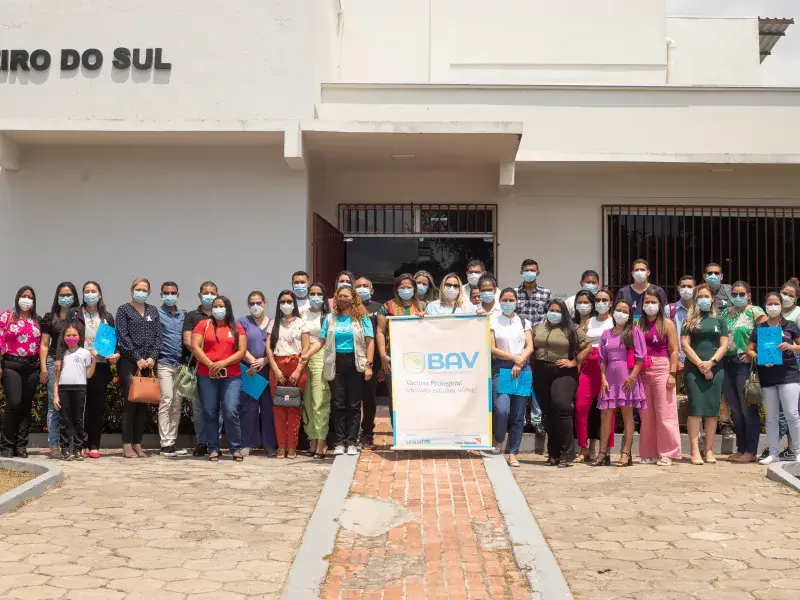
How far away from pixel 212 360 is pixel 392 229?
5154 millimetres

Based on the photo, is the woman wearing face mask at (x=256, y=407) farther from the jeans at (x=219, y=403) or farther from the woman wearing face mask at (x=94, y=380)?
the woman wearing face mask at (x=94, y=380)

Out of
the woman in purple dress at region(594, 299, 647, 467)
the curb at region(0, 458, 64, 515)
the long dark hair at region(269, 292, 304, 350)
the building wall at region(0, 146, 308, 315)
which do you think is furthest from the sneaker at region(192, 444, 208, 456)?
the woman in purple dress at region(594, 299, 647, 467)

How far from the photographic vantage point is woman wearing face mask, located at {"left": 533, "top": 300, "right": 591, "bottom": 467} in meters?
9.61

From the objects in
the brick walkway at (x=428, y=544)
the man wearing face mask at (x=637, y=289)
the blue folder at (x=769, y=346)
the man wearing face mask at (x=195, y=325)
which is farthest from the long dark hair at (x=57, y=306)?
the blue folder at (x=769, y=346)

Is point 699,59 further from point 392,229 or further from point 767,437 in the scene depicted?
point 767,437

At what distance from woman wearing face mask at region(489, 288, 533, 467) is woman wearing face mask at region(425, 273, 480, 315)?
364 mm

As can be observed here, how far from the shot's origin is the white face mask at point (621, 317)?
31.7ft

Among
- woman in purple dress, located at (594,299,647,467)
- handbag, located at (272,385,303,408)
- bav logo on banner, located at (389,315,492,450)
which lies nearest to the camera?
bav logo on banner, located at (389,315,492,450)

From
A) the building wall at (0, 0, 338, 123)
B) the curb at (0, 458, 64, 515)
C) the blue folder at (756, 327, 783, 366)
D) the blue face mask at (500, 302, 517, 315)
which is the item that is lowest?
the curb at (0, 458, 64, 515)

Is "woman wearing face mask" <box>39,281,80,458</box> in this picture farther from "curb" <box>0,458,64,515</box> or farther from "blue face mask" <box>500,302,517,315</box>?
"blue face mask" <box>500,302,517,315</box>

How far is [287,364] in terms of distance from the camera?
394 inches

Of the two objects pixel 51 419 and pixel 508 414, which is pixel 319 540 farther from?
pixel 51 419

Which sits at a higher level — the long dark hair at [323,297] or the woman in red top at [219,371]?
the long dark hair at [323,297]

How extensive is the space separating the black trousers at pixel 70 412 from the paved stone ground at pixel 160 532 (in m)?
0.41
